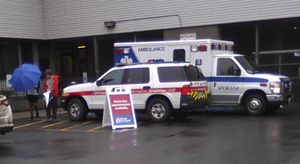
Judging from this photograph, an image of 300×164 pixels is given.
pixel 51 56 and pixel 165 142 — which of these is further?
pixel 51 56

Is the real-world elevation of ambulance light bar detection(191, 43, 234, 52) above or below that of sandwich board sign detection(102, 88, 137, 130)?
above

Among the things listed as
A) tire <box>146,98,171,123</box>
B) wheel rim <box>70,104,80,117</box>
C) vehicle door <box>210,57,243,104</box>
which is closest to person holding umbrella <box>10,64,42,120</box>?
wheel rim <box>70,104,80,117</box>

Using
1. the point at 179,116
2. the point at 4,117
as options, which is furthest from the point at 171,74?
the point at 4,117

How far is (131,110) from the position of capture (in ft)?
39.6

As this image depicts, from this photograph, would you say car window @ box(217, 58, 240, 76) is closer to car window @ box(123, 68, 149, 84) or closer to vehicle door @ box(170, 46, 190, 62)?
vehicle door @ box(170, 46, 190, 62)

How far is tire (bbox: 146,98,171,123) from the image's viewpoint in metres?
12.4

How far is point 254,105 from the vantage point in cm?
1360

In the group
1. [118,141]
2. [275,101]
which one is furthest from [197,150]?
[275,101]

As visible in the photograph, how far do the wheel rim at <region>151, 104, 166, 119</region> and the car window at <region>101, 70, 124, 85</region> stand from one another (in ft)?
4.80

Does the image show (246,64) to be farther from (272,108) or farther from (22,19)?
(22,19)

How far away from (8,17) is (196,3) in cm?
982

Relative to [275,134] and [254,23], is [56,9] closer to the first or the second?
[254,23]

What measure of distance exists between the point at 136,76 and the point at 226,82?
3207 mm

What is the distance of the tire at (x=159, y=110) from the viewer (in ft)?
40.8
